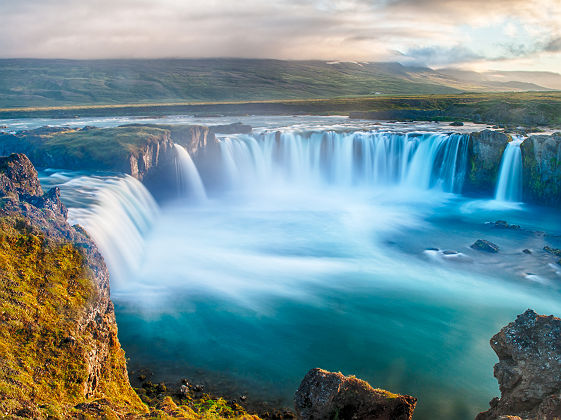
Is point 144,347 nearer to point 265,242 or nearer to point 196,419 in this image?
point 196,419

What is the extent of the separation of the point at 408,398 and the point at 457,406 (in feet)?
18.0

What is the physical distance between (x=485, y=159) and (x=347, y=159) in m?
13.0

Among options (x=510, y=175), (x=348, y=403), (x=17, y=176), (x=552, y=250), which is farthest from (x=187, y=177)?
(x=348, y=403)

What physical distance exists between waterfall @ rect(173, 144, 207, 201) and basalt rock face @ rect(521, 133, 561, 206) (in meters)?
27.6

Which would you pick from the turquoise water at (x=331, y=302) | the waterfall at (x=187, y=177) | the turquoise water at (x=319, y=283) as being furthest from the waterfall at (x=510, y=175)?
the waterfall at (x=187, y=177)

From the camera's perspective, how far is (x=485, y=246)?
25.9m

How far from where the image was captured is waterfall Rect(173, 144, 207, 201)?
3744cm

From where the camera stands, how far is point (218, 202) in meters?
37.8

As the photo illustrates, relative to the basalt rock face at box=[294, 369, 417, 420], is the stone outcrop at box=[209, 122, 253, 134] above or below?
above

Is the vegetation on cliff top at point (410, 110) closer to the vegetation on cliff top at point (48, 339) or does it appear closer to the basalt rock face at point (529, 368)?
the basalt rock face at point (529, 368)

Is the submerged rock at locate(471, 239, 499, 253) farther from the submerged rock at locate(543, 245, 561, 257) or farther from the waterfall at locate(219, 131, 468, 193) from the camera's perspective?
the waterfall at locate(219, 131, 468, 193)

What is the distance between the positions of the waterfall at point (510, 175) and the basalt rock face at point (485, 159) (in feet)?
1.47

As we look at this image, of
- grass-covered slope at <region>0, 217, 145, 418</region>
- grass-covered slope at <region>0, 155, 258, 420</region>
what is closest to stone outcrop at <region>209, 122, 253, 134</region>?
grass-covered slope at <region>0, 155, 258, 420</region>

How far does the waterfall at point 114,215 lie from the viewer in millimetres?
19188
